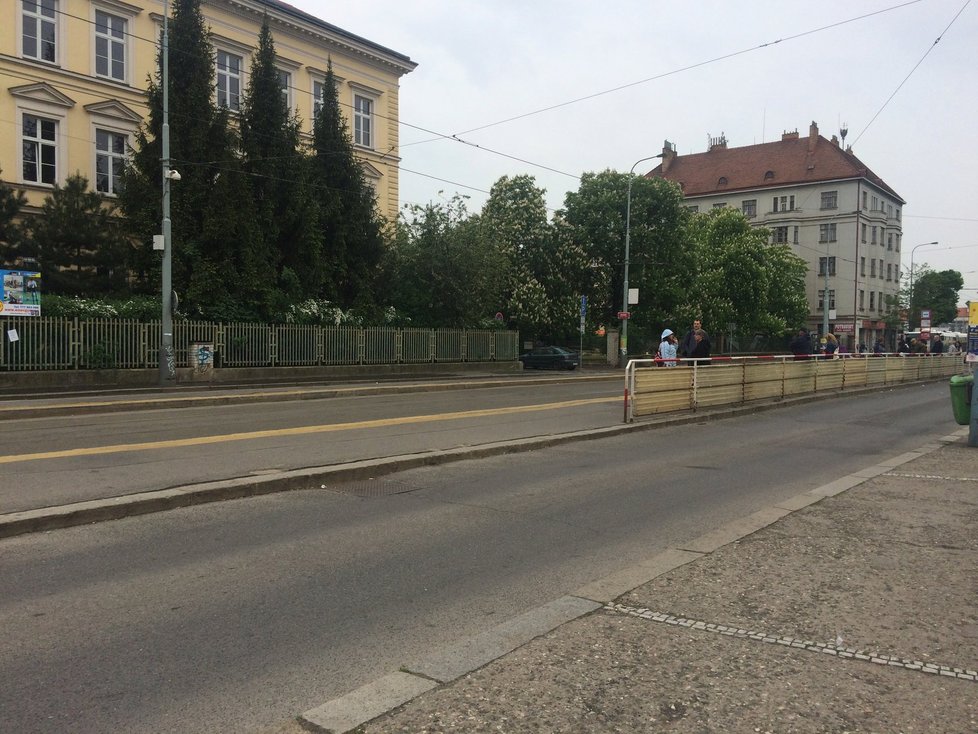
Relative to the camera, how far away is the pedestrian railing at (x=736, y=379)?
14.0m

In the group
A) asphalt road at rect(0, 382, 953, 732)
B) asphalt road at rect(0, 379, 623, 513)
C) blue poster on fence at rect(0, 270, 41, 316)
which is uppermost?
blue poster on fence at rect(0, 270, 41, 316)

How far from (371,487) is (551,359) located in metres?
32.7

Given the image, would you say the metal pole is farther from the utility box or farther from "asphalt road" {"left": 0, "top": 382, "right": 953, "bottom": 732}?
"asphalt road" {"left": 0, "top": 382, "right": 953, "bottom": 732}

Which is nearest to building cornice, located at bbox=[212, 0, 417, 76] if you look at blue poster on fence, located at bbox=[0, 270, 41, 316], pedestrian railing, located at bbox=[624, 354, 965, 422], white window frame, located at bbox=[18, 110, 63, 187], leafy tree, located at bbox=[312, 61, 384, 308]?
leafy tree, located at bbox=[312, 61, 384, 308]

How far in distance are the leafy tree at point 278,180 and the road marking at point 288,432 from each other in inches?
565

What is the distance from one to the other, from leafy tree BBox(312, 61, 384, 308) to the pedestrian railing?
56.3 feet

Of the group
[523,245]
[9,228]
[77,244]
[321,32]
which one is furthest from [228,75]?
[523,245]

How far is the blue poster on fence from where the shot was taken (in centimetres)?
2012

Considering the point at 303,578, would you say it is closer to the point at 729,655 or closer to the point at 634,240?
the point at 729,655

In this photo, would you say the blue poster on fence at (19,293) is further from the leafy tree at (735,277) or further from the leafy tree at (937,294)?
the leafy tree at (937,294)

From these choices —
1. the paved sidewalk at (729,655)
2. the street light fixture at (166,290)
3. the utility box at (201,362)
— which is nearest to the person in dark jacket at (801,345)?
the paved sidewalk at (729,655)

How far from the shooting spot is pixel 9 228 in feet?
76.5

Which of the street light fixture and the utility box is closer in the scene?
the street light fixture

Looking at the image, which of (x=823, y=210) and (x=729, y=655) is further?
(x=823, y=210)
